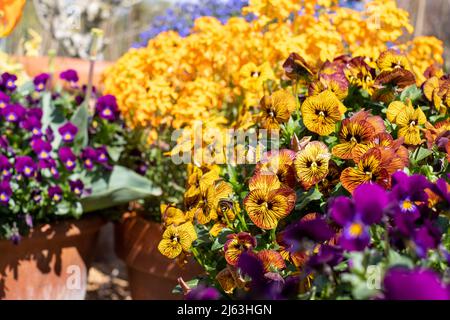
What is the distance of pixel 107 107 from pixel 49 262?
0.62 meters

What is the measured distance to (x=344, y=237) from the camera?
0.83 meters

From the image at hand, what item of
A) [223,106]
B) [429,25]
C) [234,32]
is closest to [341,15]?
[234,32]

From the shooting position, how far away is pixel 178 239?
4.41 ft

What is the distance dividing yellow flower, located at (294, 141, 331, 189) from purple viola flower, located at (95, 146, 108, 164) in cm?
114

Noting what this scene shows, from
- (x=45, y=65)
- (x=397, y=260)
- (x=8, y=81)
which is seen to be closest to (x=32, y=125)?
(x=8, y=81)

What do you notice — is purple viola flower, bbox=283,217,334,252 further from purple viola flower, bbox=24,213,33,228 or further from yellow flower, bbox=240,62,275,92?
purple viola flower, bbox=24,213,33,228

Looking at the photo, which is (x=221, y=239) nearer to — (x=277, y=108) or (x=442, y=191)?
(x=277, y=108)

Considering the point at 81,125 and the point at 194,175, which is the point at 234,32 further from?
the point at 194,175

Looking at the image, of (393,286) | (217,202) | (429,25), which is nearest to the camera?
(393,286)

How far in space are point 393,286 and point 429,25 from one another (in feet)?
16.1

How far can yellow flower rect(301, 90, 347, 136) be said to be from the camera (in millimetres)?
1363

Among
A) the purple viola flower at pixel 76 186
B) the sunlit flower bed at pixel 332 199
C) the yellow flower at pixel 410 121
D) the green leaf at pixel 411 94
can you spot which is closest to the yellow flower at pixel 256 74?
the sunlit flower bed at pixel 332 199

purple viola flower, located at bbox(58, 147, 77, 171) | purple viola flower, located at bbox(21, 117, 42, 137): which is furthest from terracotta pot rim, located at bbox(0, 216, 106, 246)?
purple viola flower, located at bbox(21, 117, 42, 137)

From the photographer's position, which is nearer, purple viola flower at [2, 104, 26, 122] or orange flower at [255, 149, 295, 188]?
orange flower at [255, 149, 295, 188]
